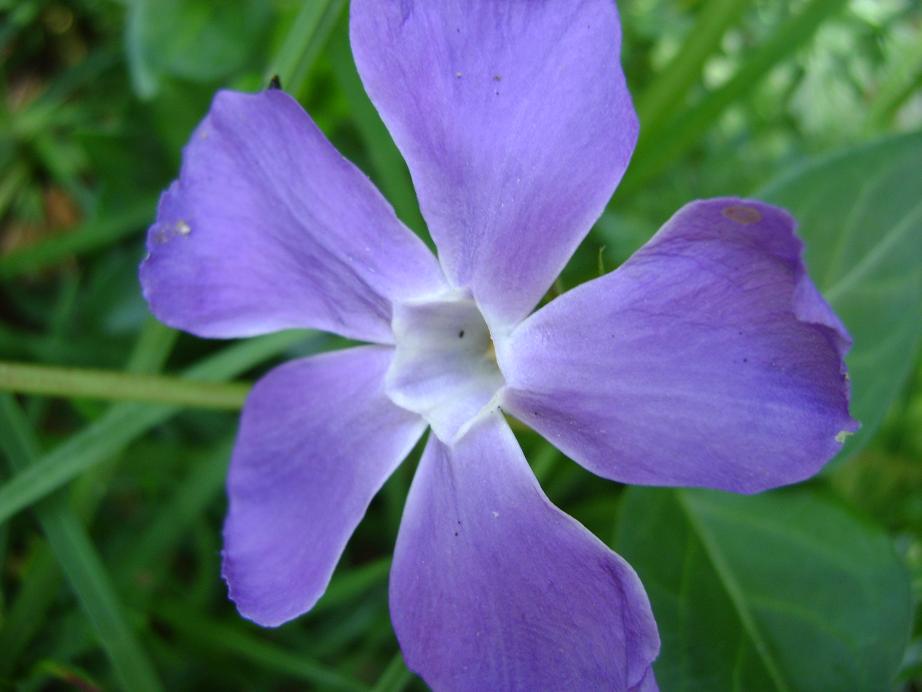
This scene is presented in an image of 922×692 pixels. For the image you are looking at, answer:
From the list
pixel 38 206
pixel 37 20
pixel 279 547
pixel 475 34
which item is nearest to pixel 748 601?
pixel 279 547

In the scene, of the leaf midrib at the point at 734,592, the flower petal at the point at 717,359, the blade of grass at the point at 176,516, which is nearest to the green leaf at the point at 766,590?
the leaf midrib at the point at 734,592

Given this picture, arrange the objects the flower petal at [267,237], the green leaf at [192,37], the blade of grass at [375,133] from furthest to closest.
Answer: the green leaf at [192,37]
the blade of grass at [375,133]
the flower petal at [267,237]

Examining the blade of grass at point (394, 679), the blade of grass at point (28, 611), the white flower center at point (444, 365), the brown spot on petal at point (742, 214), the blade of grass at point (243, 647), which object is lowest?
the blade of grass at point (243, 647)

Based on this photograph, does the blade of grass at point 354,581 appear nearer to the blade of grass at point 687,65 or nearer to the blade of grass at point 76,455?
the blade of grass at point 76,455

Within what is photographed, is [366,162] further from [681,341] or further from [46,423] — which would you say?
[681,341]

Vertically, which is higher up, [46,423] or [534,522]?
[534,522]

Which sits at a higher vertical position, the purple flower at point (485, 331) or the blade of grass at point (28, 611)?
the purple flower at point (485, 331)

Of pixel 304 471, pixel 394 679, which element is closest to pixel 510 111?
pixel 304 471
